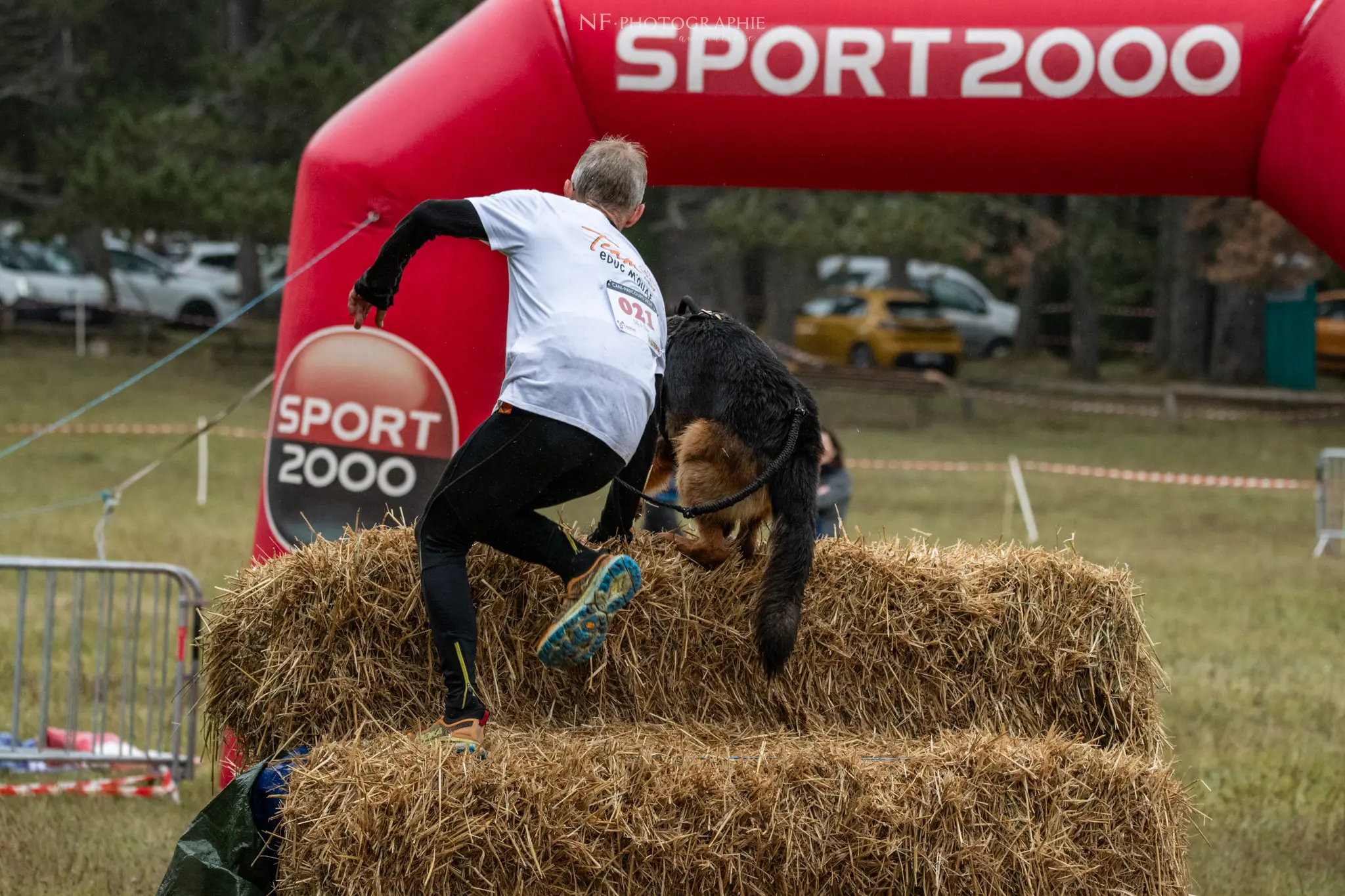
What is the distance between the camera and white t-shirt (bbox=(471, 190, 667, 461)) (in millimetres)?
4078

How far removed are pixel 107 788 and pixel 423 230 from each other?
12.2ft

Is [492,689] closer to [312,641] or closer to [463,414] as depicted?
[312,641]

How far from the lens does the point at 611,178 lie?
4.39m

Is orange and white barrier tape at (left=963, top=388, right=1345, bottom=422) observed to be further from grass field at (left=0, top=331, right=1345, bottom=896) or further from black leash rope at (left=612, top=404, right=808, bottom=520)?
black leash rope at (left=612, top=404, right=808, bottom=520)

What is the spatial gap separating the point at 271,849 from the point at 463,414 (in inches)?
90.5

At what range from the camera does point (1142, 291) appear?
36.1 m

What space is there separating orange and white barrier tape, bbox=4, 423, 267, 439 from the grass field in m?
0.19

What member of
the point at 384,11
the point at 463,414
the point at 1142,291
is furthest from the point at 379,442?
the point at 1142,291

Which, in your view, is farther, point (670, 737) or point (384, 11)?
point (384, 11)

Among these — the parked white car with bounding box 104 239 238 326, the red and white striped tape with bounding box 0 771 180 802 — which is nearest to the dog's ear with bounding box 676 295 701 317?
the red and white striped tape with bounding box 0 771 180 802

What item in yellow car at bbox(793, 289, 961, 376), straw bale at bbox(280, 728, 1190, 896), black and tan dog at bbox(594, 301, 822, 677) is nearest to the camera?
straw bale at bbox(280, 728, 1190, 896)

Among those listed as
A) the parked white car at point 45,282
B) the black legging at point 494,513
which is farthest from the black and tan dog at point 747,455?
the parked white car at point 45,282

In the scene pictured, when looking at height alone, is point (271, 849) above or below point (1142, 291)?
below

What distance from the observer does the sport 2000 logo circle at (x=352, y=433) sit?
5.96 metres
